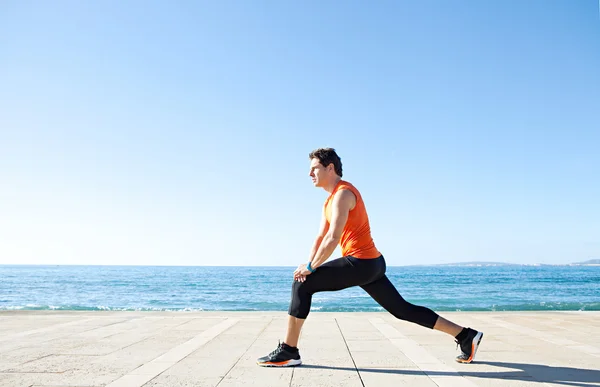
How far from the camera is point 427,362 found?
13.2ft

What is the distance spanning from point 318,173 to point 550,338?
368cm

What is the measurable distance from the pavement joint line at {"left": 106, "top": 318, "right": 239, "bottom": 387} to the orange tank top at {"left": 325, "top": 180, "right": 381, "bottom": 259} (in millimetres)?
1755

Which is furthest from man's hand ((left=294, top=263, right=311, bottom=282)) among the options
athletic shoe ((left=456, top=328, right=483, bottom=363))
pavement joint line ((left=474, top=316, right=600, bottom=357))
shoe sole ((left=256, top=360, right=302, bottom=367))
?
pavement joint line ((left=474, top=316, right=600, bottom=357))

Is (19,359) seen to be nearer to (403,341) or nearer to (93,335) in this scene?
(93,335)

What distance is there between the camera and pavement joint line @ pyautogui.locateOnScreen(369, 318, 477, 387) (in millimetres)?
3299

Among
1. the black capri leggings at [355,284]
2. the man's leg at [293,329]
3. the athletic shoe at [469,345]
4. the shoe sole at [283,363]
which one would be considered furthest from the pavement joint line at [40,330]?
the athletic shoe at [469,345]

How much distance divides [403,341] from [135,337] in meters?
3.15

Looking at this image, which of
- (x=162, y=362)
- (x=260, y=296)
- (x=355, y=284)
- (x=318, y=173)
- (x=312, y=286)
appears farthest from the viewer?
(x=260, y=296)

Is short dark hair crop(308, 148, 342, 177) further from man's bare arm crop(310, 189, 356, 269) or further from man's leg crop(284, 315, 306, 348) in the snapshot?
man's leg crop(284, 315, 306, 348)

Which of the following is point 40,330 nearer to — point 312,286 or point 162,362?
point 162,362

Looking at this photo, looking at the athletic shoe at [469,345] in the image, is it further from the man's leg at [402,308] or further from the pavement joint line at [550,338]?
the pavement joint line at [550,338]

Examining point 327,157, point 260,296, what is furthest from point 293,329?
point 260,296

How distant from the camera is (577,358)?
4207 millimetres

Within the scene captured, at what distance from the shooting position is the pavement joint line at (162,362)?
3.29 metres
